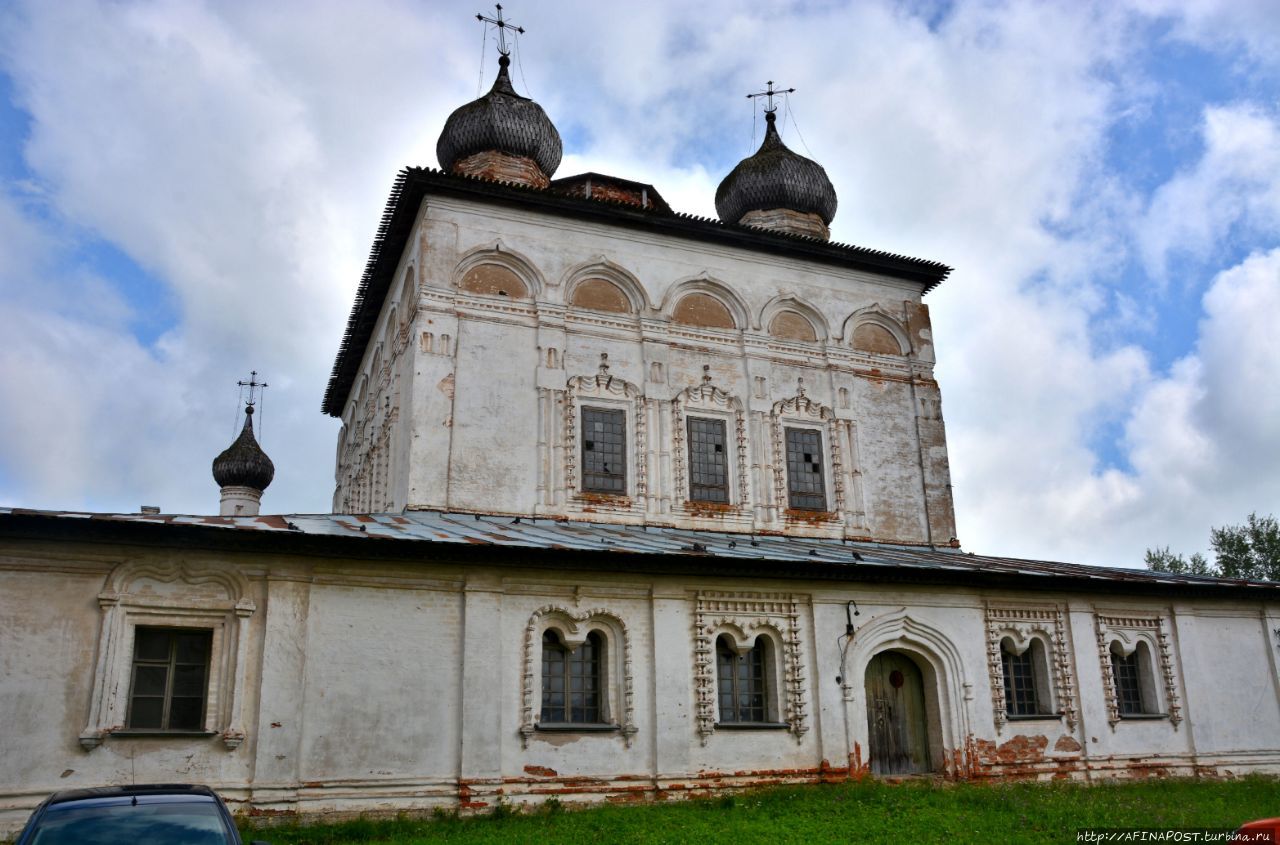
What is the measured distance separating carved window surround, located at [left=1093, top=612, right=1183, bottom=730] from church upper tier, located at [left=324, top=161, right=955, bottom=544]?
328 cm

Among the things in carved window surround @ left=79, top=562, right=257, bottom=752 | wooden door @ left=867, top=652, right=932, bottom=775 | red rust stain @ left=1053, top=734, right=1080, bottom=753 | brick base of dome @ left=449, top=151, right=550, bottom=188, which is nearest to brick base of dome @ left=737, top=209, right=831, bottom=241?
brick base of dome @ left=449, top=151, right=550, bottom=188

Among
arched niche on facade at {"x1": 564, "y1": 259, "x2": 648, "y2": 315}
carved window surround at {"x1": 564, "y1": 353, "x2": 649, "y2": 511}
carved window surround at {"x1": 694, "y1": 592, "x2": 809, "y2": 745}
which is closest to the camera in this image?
carved window surround at {"x1": 694, "y1": 592, "x2": 809, "y2": 745}

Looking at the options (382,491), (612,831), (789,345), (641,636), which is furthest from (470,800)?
(789,345)

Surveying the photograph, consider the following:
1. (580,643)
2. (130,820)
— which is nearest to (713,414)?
(580,643)

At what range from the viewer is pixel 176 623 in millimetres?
11109

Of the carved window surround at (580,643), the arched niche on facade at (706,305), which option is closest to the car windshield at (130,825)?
the carved window surround at (580,643)

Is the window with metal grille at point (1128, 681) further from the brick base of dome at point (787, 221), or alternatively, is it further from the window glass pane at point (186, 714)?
the window glass pane at point (186, 714)

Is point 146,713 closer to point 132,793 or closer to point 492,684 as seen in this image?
point 492,684

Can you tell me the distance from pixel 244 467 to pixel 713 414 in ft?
52.8

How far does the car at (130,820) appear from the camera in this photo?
6.36 meters

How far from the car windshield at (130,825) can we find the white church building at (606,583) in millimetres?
4316

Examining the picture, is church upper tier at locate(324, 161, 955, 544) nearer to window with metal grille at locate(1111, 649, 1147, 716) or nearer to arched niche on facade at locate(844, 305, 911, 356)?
arched niche on facade at locate(844, 305, 911, 356)

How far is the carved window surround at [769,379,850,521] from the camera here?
17.8 meters

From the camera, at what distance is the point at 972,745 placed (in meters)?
14.6
